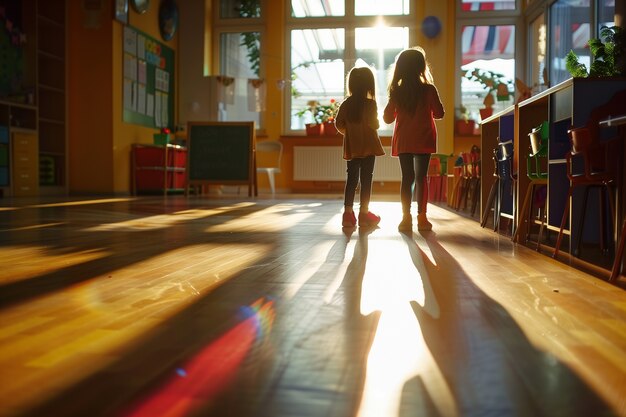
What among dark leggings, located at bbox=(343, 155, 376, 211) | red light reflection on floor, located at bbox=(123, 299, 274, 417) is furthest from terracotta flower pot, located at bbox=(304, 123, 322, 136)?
red light reflection on floor, located at bbox=(123, 299, 274, 417)

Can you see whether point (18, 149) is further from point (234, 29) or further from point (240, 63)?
point (234, 29)

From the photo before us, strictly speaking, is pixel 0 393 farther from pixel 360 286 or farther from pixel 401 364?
pixel 360 286

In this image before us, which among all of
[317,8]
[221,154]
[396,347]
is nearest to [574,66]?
[396,347]

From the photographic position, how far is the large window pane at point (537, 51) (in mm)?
9109

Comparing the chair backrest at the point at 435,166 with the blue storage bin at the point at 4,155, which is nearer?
the blue storage bin at the point at 4,155

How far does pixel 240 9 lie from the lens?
35.9 ft

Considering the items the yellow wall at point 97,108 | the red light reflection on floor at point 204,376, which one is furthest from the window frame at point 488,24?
the red light reflection on floor at point 204,376

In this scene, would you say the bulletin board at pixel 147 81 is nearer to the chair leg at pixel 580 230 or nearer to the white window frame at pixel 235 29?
the white window frame at pixel 235 29

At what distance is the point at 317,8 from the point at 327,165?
247 cm

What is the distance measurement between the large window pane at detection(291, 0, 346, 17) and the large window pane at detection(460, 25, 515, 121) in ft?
6.37

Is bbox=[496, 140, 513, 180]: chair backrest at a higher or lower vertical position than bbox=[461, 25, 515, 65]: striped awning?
lower

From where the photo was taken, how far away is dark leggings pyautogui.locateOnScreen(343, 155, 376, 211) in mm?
3969

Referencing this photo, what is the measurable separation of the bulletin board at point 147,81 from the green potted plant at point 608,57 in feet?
22.6

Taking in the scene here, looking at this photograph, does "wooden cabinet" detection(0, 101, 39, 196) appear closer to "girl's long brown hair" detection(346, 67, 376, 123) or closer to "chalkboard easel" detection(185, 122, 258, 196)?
"chalkboard easel" detection(185, 122, 258, 196)
